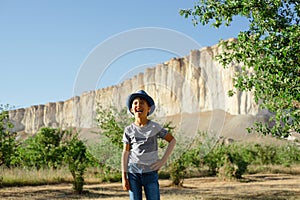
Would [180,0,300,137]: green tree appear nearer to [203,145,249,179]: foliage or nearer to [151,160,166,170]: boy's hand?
[151,160,166,170]: boy's hand

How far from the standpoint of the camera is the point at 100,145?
15211mm

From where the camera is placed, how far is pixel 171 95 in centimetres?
2734

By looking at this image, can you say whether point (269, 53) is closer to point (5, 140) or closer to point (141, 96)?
point (141, 96)

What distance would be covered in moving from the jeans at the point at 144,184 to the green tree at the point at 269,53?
11.1ft

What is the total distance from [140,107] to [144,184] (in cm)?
84

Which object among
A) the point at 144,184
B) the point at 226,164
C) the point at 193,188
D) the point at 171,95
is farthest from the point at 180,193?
the point at 171,95

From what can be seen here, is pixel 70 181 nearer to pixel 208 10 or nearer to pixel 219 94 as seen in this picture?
pixel 208 10

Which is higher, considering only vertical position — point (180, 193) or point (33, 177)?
point (33, 177)

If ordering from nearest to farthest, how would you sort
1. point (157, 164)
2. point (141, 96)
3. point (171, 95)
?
point (157, 164)
point (141, 96)
point (171, 95)

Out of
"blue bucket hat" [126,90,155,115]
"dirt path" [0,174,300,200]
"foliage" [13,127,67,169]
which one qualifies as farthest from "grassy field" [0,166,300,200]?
"blue bucket hat" [126,90,155,115]

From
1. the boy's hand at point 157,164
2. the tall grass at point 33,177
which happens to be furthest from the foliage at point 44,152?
the boy's hand at point 157,164

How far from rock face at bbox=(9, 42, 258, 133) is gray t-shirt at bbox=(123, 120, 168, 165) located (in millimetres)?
4716

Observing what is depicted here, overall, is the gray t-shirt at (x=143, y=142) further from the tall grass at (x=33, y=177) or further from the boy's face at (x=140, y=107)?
the tall grass at (x=33, y=177)

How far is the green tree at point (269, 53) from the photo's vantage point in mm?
6898
